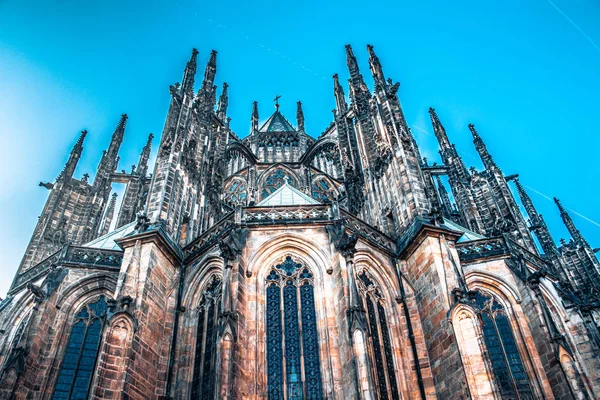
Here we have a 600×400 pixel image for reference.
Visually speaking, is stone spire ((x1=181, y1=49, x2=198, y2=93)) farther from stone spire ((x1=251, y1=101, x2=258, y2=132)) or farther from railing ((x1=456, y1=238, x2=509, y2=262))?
railing ((x1=456, y1=238, x2=509, y2=262))

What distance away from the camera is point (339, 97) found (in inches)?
1266

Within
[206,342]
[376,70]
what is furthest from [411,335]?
[376,70]

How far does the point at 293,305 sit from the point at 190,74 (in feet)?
49.6

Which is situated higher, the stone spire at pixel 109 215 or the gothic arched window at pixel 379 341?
the stone spire at pixel 109 215

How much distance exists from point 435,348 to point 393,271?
327cm

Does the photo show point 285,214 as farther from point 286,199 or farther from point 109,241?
point 109,241

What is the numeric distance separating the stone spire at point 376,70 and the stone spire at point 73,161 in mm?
17419

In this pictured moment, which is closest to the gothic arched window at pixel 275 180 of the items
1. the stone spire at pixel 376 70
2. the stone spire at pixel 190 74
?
the stone spire at pixel 190 74

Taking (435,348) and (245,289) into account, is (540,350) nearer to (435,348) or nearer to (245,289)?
(435,348)

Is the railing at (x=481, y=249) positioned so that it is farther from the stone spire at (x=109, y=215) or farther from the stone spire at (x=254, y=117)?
the stone spire at (x=254, y=117)

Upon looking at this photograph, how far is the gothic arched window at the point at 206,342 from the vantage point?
13.8m

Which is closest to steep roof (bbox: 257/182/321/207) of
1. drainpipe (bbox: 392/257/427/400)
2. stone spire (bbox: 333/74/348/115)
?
drainpipe (bbox: 392/257/427/400)

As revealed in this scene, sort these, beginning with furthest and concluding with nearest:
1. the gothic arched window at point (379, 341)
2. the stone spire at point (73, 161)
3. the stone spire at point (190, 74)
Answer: the stone spire at point (73, 161), the stone spire at point (190, 74), the gothic arched window at point (379, 341)

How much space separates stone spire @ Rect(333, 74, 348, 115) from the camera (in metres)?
30.9
